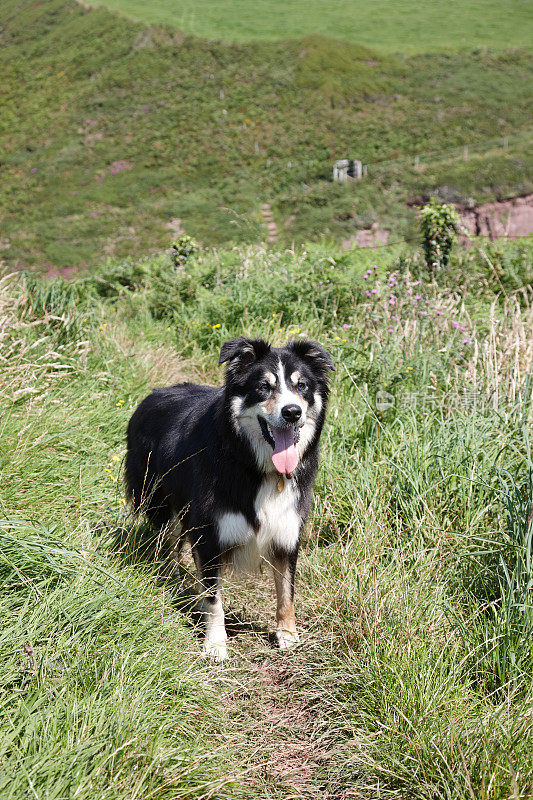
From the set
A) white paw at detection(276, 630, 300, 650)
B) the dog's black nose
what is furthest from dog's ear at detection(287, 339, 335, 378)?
white paw at detection(276, 630, 300, 650)

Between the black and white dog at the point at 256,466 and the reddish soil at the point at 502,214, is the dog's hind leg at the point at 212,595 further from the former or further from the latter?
the reddish soil at the point at 502,214

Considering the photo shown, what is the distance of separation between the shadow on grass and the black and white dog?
130 mm

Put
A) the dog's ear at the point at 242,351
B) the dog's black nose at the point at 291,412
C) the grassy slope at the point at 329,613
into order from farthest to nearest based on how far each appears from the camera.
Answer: the dog's ear at the point at 242,351
the dog's black nose at the point at 291,412
the grassy slope at the point at 329,613

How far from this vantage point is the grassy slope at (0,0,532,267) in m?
28.8

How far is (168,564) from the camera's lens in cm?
337

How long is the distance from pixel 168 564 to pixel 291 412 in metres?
1.24

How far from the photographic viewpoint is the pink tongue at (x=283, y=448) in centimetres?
296

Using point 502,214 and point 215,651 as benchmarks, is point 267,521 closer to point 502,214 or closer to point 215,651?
point 215,651

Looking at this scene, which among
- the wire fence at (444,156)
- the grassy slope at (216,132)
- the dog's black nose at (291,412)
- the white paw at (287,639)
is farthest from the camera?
the wire fence at (444,156)

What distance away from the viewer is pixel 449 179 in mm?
28828

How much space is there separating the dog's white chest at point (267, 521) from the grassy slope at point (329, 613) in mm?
406

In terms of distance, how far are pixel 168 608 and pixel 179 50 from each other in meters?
50.5

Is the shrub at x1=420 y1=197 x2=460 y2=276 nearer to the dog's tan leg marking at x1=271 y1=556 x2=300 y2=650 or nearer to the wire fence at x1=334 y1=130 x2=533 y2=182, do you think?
the dog's tan leg marking at x1=271 y1=556 x2=300 y2=650

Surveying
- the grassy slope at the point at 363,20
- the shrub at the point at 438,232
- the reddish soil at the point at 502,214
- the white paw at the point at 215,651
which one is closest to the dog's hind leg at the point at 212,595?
the white paw at the point at 215,651
